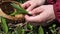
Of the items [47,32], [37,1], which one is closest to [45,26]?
[47,32]

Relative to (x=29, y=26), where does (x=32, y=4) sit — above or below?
above

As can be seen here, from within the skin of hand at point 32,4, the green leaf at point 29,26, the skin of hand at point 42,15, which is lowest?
the green leaf at point 29,26

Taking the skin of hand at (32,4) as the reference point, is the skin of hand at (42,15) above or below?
below

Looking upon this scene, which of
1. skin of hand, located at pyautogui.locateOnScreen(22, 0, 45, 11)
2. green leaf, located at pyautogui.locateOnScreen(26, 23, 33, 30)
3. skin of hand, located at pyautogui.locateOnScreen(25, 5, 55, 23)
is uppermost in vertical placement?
skin of hand, located at pyautogui.locateOnScreen(22, 0, 45, 11)

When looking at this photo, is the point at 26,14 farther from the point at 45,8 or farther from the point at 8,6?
the point at 8,6

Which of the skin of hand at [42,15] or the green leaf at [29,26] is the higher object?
the skin of hand at [42,15]

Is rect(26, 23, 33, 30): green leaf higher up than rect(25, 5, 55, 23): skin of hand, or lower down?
lower down

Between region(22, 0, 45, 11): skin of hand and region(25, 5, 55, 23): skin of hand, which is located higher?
region(22, 0, 45, 11): skin of hand

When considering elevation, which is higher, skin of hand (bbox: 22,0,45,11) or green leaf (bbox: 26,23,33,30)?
skin of hand (bbox: 22,0,45,11)
